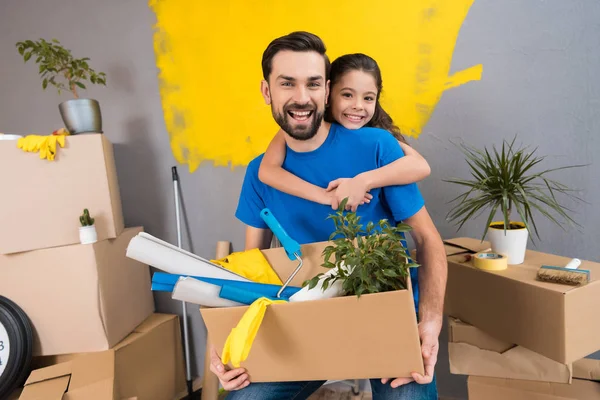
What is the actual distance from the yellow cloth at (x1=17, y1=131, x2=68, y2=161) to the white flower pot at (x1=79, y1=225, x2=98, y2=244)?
10.5 inches

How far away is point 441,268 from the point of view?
1016 mm

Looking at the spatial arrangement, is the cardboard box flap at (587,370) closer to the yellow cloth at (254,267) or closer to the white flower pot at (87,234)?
the yellow cloth at (254,267)

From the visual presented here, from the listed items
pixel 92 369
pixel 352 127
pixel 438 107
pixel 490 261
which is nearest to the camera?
pixel 490 261

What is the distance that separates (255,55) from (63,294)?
1.14 m

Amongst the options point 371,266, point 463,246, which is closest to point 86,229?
point 371,266

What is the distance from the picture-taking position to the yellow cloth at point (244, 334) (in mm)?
591

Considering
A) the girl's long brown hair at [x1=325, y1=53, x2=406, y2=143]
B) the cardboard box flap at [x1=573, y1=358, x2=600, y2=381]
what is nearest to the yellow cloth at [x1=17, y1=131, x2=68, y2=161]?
the girl's long brown hair at [x1=325, y1=53, x2=406, y2=143]

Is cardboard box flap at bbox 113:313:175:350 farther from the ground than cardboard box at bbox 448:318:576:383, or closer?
closer

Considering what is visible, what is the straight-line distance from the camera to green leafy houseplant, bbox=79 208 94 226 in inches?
52.3

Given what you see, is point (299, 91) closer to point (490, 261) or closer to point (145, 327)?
point (490, 261)

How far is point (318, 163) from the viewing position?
1.12m

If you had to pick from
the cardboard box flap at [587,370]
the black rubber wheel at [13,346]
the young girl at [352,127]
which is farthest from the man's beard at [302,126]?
the black rubber wheel at [13,346]

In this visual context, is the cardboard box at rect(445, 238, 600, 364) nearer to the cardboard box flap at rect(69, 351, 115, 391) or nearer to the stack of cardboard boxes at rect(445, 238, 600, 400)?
the stack of cardboard boxes at rect(445, 238, 600, 400)

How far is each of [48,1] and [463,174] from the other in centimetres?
194
